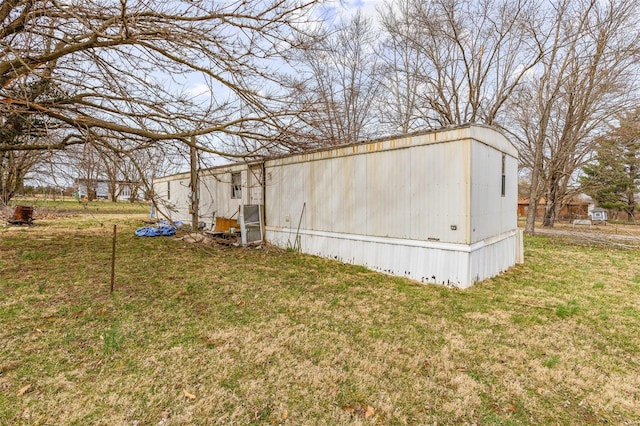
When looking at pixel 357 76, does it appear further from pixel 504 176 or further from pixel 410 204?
pixel 410 204

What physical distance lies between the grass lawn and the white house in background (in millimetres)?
658

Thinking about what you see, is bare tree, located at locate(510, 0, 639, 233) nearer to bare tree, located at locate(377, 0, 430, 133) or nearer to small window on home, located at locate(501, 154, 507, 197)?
bare tree, located at locate(377, 0, 430, 133)

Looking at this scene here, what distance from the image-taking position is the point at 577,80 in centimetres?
1240

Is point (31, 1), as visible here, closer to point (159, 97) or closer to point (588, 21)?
point (159, 97)

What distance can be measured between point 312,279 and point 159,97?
405 centimetres

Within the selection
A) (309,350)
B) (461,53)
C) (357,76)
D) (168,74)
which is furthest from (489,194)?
(357,76)

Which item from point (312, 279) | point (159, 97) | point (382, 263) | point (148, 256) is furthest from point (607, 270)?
point (148, 256)

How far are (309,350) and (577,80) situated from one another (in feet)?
50.6

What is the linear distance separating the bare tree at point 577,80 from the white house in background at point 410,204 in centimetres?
812

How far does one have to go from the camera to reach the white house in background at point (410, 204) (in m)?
5.14

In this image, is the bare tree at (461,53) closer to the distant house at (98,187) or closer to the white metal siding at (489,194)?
the white metal siding at (489,194)

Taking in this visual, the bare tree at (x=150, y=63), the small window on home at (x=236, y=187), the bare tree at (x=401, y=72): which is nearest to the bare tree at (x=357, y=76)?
the bare tree at (x=401, y=72)

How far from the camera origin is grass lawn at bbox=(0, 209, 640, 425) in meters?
2.15

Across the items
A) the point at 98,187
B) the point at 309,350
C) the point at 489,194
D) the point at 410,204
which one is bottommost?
the point at 309,350
